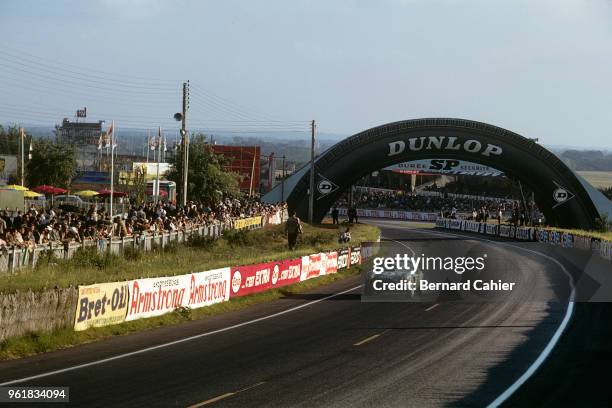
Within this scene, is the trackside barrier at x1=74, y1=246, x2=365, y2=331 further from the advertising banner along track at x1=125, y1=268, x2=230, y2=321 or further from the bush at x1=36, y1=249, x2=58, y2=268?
the bush at x1=36, y1=249, x2=58, y2=268

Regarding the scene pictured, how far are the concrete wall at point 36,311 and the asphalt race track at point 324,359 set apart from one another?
0.87 metres

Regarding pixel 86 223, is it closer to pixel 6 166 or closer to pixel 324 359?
pixel 324 359

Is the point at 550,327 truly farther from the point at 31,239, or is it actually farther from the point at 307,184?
the point at 307,184

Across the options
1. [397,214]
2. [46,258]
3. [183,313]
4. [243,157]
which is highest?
[243,157]

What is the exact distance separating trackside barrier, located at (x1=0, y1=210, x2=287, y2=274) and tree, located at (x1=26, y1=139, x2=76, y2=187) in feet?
93.7

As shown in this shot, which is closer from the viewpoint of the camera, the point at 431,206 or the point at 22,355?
the point at 22,355

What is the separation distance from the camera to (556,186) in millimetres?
65875

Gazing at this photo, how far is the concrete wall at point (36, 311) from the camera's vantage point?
18.7 meters

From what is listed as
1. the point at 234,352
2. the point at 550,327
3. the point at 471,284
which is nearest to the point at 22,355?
the point at 234,352

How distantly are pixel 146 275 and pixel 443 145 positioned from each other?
44.1 m

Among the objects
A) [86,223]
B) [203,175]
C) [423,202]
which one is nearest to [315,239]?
[203,175]

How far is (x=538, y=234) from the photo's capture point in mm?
65625

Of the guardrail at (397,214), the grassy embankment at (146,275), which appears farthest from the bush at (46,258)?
the guardrail at (397,214)

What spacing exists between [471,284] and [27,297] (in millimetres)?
21522
